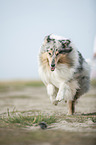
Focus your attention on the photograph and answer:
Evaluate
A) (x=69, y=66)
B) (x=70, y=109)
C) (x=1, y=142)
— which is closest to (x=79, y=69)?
(x=69, y=66)

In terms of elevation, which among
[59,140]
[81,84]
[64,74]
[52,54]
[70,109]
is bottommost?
[70,109]

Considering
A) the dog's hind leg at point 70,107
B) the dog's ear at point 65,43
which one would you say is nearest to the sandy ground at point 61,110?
the dog's hind leg at point 70,107

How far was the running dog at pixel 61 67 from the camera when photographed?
5066 millimetres

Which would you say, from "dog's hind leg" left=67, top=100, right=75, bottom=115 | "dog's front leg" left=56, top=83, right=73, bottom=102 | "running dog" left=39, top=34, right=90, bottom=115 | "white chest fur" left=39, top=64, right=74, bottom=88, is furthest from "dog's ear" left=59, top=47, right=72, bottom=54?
"dog's hind leg" left=67, top=100, right=75, bottom=115

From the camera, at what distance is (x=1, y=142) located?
2637 mm

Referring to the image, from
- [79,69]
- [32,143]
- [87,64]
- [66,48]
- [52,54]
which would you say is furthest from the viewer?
[87,64]

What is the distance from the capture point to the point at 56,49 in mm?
4996

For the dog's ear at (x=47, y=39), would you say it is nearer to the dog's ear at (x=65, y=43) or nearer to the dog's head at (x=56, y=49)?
the dog's head at (x=56, y=49)

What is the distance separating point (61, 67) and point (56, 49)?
517 mm

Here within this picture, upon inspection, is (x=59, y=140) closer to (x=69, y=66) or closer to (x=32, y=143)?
(x=32, y=143)

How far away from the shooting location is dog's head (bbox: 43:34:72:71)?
4.89 meters

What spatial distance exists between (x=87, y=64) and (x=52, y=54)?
1.64 m

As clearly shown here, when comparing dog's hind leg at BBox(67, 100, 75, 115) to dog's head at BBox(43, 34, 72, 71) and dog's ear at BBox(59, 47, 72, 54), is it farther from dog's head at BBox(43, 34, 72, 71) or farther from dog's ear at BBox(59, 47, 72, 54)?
dog's ear at BBox(59, 47, 72, 54)

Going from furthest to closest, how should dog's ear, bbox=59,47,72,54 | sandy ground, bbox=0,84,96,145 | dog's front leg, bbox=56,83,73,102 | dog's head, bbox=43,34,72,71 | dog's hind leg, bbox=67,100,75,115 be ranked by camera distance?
dog's hind leg, bbox=67,100,75,115
dog's ear, bbox=59,47,72,54
dog's front leg, bbox=56,83,73,102
dog's head, bbox=43,34,72,71
sandy ground, bbox=0,84,96,145
